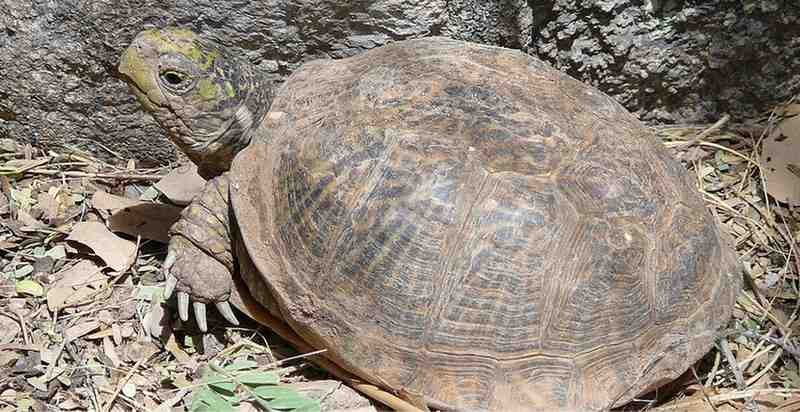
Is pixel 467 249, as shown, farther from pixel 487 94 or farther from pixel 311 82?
pixel 311 82

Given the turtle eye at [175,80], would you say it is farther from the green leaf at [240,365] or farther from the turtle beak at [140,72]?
the green leaf at [240,365]

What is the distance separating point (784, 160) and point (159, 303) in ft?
8.38

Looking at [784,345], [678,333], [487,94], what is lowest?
[784,345]

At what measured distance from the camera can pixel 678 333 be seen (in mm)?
2617

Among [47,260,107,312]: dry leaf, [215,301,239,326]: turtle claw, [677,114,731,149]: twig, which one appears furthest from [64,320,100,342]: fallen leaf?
[677,114,731,149]: twig

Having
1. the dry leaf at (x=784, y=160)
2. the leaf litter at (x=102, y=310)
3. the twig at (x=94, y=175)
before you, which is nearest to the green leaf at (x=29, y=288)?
the leaf litter at (x=102, y=310)

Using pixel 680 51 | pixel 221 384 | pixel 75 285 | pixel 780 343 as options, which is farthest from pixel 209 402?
pixel 680 51

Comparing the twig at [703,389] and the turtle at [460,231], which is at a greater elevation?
the turtle at [460,231]

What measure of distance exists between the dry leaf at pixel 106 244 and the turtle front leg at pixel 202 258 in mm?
415

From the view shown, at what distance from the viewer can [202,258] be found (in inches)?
115

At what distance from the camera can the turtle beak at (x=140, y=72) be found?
279cm

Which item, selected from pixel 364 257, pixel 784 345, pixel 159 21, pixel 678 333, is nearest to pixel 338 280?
pixel 364 257

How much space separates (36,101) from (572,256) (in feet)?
7.45

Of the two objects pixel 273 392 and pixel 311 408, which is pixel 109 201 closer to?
pixel 273 392
